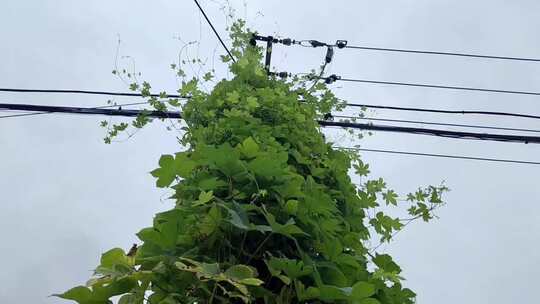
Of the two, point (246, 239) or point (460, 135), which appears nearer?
point (246, 239)

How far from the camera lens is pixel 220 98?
6.89 feet

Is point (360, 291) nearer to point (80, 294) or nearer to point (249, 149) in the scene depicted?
point (249, 149)

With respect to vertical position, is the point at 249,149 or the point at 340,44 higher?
the point at 340,44

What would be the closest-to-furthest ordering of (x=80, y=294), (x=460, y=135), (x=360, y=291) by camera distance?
(x=80, y=294) < (x=360, y=291) < (x=460, y=135)

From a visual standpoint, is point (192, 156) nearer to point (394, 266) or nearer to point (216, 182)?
point (216, 182)

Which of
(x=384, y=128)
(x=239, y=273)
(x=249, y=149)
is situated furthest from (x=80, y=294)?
(x=384, y=128)

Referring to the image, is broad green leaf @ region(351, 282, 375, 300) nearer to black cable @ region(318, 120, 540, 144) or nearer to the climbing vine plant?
the climbing vine plant

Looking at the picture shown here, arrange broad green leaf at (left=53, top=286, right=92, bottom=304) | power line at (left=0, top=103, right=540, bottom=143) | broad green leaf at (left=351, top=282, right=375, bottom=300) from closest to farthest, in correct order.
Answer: broad green leaf at (left=53, top=286, right=92, bottom=304) → broad green leaf at (left=351, top=282, right=375, bottom=300) → power line at (left=0, top=103, right=540, bottom=143)

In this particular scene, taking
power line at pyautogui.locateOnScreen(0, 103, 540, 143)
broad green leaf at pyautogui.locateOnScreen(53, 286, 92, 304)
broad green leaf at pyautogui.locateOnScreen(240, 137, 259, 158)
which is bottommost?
broad green leaf at pyautogui.locateOnScreen(53, 286, 92, 304)

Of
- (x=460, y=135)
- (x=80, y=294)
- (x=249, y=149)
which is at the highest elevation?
(x=460, y=135)

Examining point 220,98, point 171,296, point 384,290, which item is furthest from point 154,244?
point 220,98

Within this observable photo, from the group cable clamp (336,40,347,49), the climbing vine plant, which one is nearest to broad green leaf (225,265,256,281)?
the climbing vine plant

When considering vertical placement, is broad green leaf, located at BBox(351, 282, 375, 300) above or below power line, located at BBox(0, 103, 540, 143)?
below

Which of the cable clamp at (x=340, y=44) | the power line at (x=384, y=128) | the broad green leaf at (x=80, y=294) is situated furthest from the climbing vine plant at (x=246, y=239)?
the cable clamp at (x=340, y=44)
